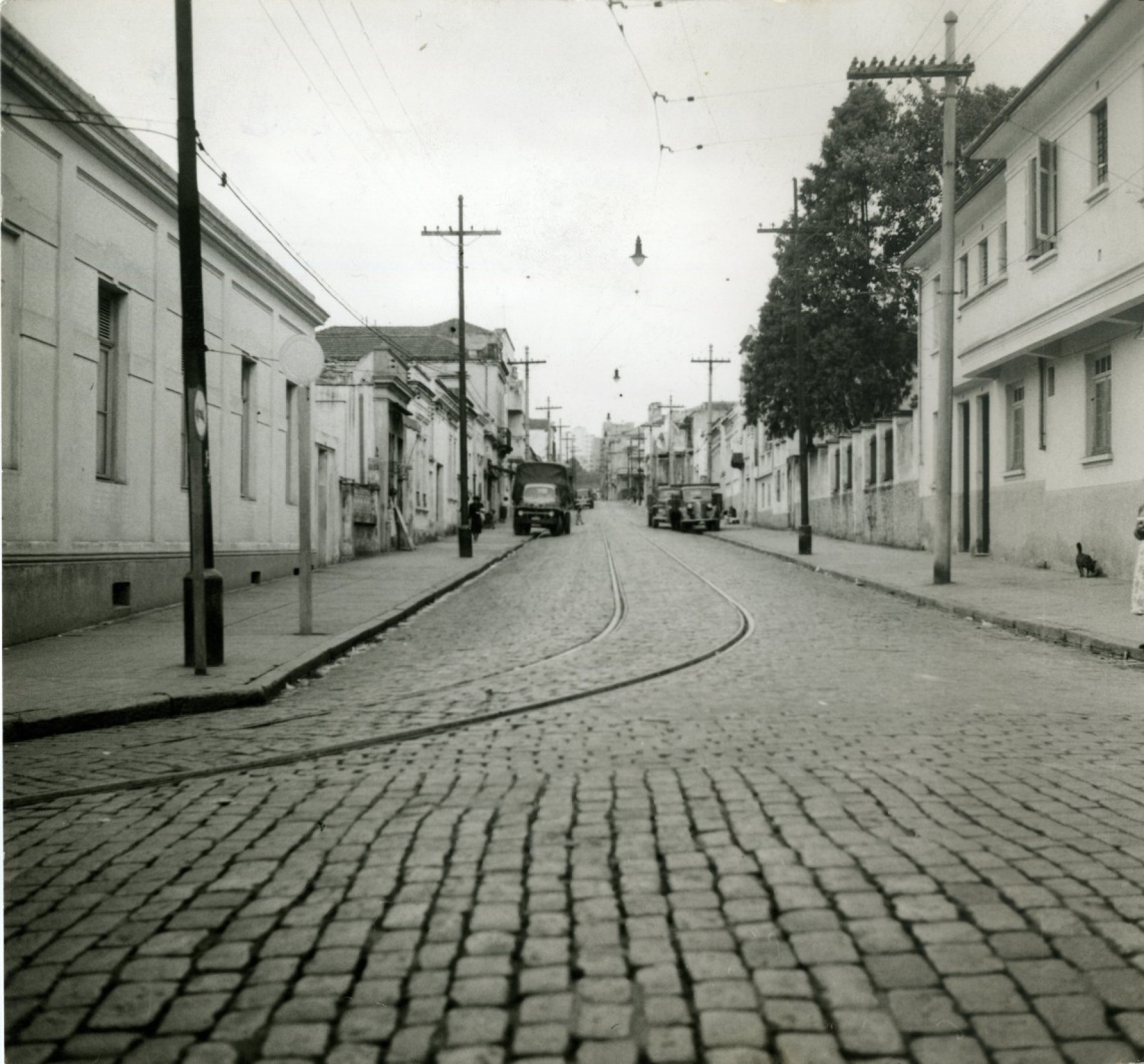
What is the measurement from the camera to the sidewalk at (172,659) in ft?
25.4

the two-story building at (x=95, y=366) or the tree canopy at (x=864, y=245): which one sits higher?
the tree canopy at (x=864, y=245)

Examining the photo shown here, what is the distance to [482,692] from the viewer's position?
8.69 metres

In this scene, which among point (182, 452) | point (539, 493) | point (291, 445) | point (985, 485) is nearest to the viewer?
point (182, 452)

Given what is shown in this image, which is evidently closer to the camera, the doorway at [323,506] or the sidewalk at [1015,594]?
the sidewalk at [1015,594]

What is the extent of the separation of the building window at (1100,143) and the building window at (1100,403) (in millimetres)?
2616

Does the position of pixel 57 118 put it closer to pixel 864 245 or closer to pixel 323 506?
pixel 323 506

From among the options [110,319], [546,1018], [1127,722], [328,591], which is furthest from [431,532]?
[546,1018]

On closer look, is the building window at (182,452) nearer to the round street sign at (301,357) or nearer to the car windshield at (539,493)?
the round street sign at (301,357)

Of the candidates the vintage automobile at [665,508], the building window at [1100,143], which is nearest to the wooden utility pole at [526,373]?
the vintage automobile at [665,508]

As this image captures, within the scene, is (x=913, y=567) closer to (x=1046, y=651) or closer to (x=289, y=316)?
(x=1046, y=651)

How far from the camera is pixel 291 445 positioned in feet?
69.9

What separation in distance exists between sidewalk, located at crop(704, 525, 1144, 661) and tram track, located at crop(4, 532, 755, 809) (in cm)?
327

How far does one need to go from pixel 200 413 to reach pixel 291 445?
12444 millimetres

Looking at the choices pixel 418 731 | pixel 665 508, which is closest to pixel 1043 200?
pixel 418 731
